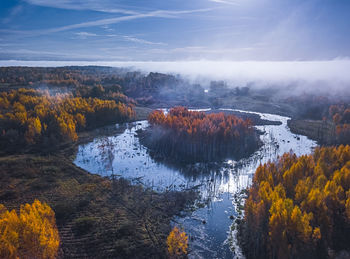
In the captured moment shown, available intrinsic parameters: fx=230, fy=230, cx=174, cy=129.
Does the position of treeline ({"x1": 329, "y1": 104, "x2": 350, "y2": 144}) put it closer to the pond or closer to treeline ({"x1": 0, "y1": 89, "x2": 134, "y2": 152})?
the pond

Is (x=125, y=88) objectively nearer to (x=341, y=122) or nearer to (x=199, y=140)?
(x=199, y=140)

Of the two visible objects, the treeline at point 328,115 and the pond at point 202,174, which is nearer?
the pond at point 202,174

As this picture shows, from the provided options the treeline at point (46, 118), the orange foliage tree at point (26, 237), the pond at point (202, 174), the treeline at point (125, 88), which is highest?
the treeline at point (125, 88)

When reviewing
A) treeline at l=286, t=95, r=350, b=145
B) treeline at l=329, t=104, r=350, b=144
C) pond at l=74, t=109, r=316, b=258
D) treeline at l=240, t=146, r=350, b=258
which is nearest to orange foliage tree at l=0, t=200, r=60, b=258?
pond at l=74, t=109, r=316, b=258

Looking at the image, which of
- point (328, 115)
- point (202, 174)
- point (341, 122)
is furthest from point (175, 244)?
point (328, 115)

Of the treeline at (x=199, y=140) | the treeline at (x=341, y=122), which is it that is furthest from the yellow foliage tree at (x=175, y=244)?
the treeline at (x=341, y=122)

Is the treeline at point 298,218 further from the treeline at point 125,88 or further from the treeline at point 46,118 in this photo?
the treeline at point 125,88
